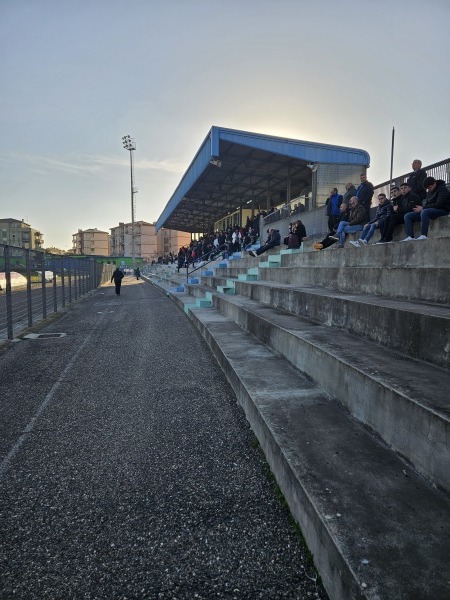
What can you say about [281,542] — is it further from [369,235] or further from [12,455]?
[369,235]

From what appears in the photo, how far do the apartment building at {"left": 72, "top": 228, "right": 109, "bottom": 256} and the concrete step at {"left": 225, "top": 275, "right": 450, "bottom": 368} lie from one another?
13567cm

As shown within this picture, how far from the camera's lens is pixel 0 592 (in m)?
1.73

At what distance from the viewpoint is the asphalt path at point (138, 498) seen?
177cm

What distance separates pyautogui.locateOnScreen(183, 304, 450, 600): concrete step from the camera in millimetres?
1456

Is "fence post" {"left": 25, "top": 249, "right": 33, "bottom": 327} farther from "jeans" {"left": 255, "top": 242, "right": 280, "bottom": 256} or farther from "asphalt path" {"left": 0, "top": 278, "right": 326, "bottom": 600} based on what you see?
"jeans" {"left": 255, "top": 242, "right": 280, "bottom": 256}

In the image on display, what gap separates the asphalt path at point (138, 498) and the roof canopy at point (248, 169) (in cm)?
1604

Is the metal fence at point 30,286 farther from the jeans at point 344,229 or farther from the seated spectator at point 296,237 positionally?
the seated spectator at point 296,237

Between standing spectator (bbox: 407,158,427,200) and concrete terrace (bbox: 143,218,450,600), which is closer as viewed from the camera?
concrete terrace (bbox: 143,218,450,600)

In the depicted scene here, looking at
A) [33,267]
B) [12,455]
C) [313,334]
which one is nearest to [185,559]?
[12,455]

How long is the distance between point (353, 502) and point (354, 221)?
7.93 meters

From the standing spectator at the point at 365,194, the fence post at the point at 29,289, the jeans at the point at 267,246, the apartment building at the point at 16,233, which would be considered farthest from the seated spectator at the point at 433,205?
the apartment building at the point at 16,233

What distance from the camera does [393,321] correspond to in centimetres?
327

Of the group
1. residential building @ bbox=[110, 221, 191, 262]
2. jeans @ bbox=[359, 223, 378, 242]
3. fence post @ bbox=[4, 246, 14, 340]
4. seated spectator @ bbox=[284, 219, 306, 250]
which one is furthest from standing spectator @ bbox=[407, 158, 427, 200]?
residential building @ bbox=[110, 221, 191, 262]

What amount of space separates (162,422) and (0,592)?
189 cm
